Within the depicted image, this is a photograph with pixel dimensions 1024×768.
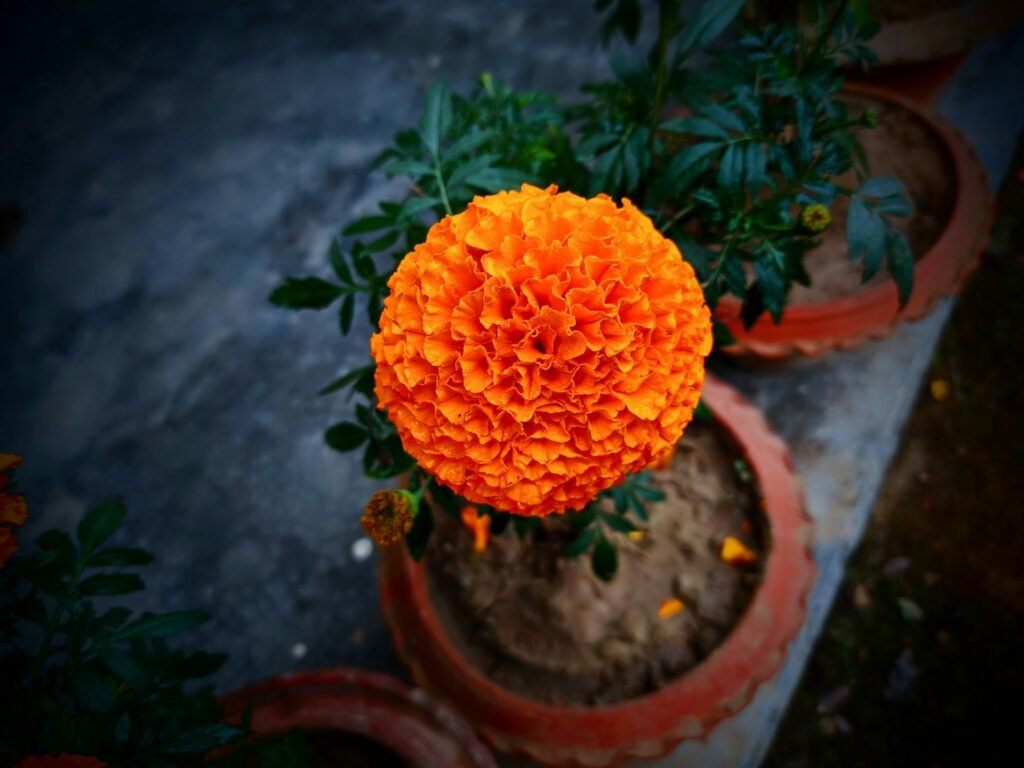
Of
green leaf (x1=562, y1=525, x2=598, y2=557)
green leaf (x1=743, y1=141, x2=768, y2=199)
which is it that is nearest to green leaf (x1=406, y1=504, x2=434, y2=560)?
green leaf (x1=562, y1=525, x2=598, y2=557)

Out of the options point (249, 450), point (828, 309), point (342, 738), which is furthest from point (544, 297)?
point (249, 450)

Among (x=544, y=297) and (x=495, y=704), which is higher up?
(x=544, y=297)

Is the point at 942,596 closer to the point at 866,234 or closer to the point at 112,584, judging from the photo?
the point at 866,234

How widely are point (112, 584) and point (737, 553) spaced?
1297 mm

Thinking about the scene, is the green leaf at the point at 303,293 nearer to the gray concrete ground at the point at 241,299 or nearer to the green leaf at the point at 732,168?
the green leaf at the point at 732,168

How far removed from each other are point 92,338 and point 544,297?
2.60 meters

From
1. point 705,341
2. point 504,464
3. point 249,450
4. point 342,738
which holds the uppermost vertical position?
point 705,341

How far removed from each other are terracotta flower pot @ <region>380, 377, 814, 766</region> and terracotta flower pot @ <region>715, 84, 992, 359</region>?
0.53 metres

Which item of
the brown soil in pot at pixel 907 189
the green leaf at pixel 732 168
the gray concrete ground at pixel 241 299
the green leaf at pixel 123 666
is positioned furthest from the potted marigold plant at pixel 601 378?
the gray concrete ground at pixel 241 299

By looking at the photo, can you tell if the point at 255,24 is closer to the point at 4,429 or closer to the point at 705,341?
the point at 4,429

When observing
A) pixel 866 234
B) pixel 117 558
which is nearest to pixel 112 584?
pixel 117 558

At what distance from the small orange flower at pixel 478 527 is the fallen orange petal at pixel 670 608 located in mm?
442

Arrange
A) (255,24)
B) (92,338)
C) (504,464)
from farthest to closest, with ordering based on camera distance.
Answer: (255,24) → (92,338) → (504,464)

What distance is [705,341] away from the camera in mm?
889
